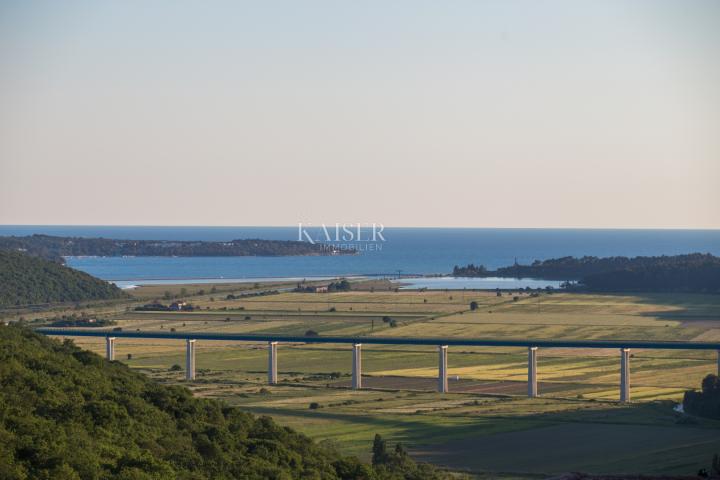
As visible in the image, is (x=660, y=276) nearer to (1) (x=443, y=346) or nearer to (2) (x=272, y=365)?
(1) (x=443, y=346)

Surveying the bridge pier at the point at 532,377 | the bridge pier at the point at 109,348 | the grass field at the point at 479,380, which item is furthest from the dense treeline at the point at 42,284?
the bridge pier at the point at 532,377

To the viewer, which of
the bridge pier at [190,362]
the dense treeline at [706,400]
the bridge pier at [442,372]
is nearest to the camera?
the dense treeline at [706,400]

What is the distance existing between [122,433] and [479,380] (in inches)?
1638

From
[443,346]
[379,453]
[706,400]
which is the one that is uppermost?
[443,346]

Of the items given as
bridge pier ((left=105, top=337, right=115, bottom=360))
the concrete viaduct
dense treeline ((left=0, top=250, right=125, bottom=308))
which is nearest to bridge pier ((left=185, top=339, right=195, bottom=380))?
the concrete viaduct

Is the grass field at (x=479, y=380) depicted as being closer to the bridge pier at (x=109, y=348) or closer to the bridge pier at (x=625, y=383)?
the bridge pier at (x=625, y=383)

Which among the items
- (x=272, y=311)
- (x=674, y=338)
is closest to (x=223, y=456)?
(x=674, y=338)

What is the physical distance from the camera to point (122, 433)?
3472 cm

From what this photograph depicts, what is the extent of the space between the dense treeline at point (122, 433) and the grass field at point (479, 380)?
353 inches

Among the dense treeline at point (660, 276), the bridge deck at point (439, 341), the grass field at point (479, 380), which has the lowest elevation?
the grass field at point (479, 380)

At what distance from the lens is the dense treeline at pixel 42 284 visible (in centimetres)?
13875

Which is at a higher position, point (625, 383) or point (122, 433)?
point (122, 433)

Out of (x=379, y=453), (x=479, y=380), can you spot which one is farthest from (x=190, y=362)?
(x=379, y=453)

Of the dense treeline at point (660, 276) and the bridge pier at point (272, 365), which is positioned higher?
the dense treeline at point (660, 276)
